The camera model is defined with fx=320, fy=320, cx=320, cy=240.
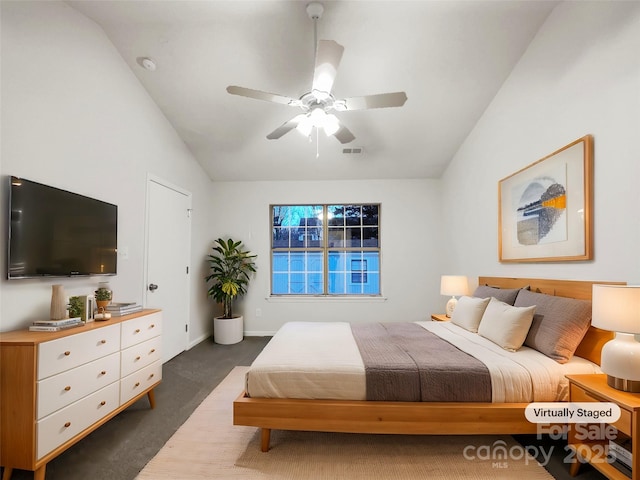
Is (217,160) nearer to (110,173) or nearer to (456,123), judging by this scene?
(110,173)

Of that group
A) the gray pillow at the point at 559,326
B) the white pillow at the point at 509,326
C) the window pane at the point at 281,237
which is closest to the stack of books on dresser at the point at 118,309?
the white pillow at the point at 509,326

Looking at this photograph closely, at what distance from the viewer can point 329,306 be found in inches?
198

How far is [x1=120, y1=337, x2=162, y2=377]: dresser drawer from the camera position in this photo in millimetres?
2285

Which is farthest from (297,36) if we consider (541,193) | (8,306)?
(8,306)

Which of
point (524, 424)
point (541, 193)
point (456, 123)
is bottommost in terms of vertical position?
point (524, 424)

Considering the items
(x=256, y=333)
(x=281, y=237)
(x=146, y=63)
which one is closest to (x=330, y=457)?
(x=256, y=333)

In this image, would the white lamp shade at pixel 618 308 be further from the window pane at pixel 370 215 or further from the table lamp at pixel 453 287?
the window pane at pixel 370 215

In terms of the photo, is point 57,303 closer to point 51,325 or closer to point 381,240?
point 51,325

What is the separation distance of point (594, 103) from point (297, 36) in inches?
90.0

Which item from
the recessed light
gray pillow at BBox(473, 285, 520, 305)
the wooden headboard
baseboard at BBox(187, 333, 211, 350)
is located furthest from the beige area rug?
the recessed light

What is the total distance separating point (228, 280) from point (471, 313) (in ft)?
10.5

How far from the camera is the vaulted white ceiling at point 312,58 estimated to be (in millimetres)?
2543

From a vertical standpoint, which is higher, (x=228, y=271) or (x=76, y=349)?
(x=228, y=271)

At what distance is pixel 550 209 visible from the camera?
8.55 ft
